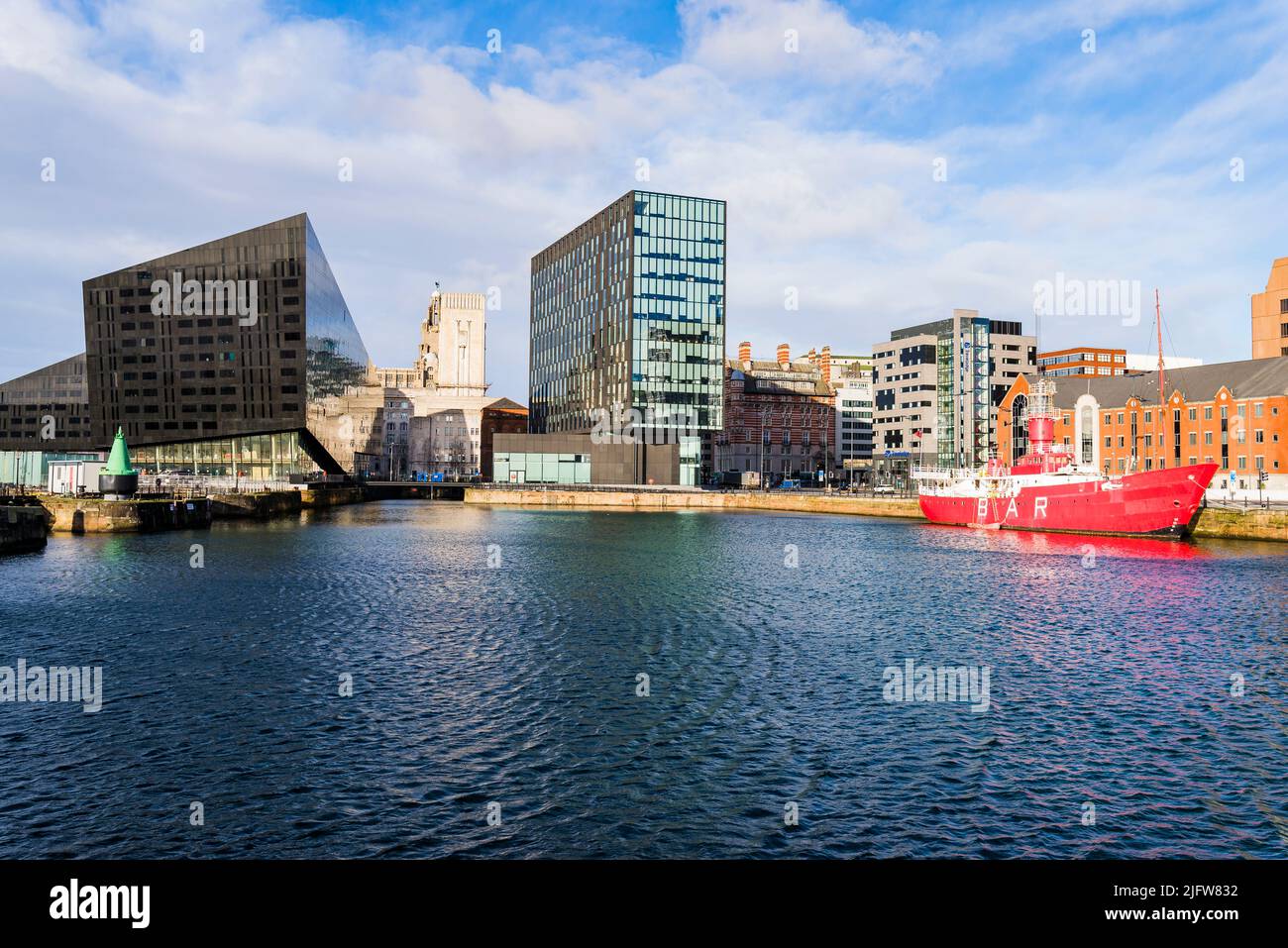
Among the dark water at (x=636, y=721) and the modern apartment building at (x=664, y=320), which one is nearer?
the dark water at (x=636, y=721)

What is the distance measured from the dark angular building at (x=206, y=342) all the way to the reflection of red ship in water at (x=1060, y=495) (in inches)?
3642

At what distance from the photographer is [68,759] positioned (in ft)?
60.5

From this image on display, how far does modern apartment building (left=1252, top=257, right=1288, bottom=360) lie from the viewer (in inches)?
5556

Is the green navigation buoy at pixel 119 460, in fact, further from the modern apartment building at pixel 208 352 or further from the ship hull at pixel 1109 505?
the ship hull at pixel 1109 505

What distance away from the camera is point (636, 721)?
2181 centimetres

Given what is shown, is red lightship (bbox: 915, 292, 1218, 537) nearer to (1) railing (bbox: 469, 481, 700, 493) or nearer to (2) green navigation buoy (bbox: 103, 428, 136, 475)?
(1) railing (bbox: 469, 481, 700, 493)

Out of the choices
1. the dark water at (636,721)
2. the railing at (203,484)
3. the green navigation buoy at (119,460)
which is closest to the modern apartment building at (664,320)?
the railing at (203,484)

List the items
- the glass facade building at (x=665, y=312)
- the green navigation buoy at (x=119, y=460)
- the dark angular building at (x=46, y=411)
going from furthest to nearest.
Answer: the dark angular building at (x=46, y=411), the glass facade building at (x=665, y=312), the green navigation buoy at (x=119, y=460)

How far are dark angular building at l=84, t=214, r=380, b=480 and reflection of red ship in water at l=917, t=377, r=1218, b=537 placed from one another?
92.5 m

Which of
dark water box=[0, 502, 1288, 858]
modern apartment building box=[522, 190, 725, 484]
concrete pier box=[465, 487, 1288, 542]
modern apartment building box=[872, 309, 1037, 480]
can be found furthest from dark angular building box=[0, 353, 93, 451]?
modern apartment building box=[872, 309, 1037, 480]

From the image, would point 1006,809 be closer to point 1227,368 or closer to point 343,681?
point 343,681

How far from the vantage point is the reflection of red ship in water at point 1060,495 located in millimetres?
73750

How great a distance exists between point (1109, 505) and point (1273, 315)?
9423 centimetres

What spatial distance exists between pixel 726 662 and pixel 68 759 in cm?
1818
